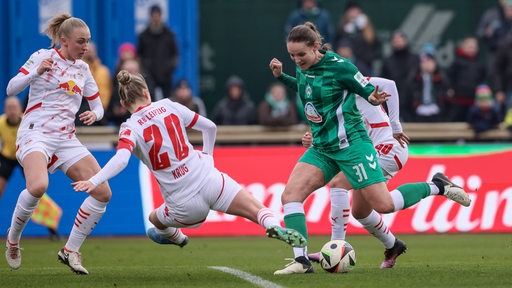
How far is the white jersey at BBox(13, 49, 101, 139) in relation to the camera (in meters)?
10.8

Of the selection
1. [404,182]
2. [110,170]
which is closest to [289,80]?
[110,170]

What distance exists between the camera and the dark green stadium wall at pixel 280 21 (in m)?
22.2

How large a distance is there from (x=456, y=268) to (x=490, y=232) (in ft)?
21.5

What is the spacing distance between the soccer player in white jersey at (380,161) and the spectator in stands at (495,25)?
948 centimetres

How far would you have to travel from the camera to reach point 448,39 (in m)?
22.3

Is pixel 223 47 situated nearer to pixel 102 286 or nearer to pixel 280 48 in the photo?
pixel 280 48

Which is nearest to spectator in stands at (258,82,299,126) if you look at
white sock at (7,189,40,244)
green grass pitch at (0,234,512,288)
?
green grass pitch at (0,234,512,288)

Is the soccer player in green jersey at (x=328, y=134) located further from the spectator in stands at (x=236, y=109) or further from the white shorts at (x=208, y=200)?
the spectator in stands at (x=236, y=109)

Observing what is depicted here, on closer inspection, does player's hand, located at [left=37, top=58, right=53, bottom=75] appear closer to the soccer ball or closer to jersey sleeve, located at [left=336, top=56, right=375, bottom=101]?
jersey sleeve, located at [left=336, top=56, right=375, bottom=101]

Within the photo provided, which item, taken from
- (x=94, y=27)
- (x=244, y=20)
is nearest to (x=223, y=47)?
(x=244, y=20)

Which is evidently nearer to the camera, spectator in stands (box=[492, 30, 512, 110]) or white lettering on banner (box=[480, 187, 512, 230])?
white lettering on banner (box=[480, 187, 512, 230])

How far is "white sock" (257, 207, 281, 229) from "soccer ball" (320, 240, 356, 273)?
0.70m

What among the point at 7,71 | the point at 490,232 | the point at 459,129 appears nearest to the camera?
the point at 490,232

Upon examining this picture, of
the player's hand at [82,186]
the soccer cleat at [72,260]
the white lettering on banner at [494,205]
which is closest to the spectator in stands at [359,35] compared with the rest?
the white lettering on banner at [494,205]
